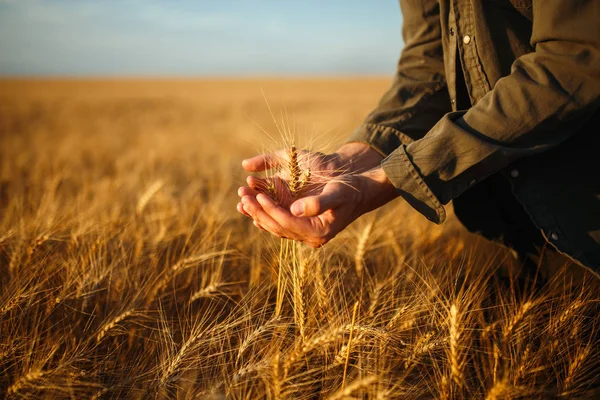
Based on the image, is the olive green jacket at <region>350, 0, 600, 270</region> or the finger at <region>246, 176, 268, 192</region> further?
the finger at <region>246, 176, 268, 192</region>

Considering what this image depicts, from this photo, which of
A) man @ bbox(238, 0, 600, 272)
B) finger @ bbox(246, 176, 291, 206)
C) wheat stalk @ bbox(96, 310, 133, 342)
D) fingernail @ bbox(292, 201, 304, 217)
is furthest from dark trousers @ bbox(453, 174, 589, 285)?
wheat stalk @ bbox(96, 310, 133, 342)

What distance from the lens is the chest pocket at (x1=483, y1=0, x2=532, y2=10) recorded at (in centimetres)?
133

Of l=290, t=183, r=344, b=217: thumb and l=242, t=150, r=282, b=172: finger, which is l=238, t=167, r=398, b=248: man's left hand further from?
l=242, t=150, r=282, b=172: finger

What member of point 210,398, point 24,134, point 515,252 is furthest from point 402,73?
point 24,134

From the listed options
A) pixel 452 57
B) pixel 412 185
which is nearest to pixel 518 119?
pixel 412 185

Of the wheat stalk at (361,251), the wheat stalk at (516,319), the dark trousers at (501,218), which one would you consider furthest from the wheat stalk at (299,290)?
the dark trousers at (501,218)

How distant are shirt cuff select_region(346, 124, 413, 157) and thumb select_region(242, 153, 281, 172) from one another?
1.28ft

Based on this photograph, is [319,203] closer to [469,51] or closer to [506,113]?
[506,113]

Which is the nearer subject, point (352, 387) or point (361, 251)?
point (352, 387)

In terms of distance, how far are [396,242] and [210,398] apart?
4.08 feet

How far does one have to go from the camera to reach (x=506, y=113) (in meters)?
1.15

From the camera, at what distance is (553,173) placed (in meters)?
1.35

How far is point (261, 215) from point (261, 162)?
268mm

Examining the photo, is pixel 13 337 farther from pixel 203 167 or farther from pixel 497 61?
pixel 203 167
